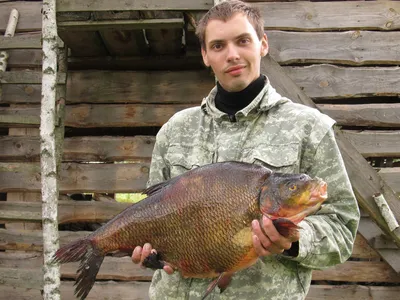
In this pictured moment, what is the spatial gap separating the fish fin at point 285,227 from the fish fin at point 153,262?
538 mm

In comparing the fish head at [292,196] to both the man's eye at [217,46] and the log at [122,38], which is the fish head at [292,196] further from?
the log at [122,38]

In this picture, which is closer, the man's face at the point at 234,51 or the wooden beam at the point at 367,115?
the man's face at the point at 234,51

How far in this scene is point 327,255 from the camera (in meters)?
1.86

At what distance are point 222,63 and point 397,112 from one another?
3508 millimetres

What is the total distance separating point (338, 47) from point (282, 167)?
11.3ft

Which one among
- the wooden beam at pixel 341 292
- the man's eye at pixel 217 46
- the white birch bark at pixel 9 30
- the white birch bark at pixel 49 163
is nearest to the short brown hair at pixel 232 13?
the man's eye at pixel 217 46

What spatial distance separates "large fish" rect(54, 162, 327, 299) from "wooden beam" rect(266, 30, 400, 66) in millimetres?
3422

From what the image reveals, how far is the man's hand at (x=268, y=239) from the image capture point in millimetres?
1592

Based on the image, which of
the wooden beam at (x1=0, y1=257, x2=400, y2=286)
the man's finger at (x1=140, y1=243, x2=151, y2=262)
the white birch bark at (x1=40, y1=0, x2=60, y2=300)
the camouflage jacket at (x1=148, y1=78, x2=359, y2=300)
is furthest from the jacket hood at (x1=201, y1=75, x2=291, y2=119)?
the wooden beam at (x1=0, y1=257, x2=400, y2=286)

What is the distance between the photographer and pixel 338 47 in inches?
196

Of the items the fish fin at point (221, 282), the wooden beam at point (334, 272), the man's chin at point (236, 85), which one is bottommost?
the wooden beam at point (334, 272)

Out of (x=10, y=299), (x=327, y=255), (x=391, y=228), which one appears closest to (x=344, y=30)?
(x=391, y=228)

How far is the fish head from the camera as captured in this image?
5.18 ft

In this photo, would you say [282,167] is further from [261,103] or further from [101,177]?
[101,177]
